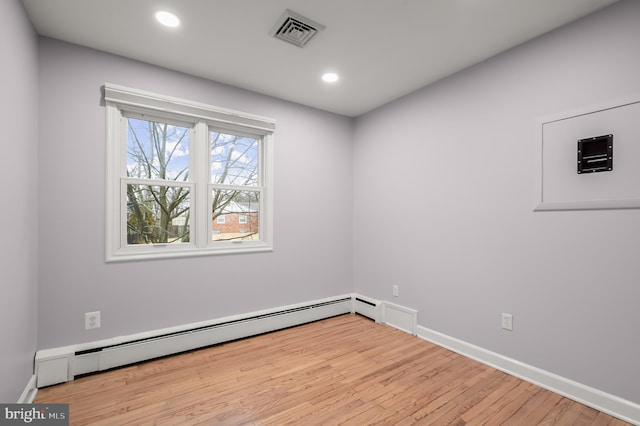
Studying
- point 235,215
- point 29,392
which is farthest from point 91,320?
point 235,215

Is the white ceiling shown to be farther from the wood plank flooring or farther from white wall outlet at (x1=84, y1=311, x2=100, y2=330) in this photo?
the wood plank flooring

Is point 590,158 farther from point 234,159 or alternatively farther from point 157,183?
point 157,183

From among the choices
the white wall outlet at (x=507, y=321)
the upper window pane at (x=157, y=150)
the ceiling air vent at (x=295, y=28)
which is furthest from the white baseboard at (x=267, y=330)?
the ceiling air vent at (x=295, y=28)

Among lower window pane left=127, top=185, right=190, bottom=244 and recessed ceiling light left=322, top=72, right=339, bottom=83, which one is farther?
recessed ceiling light left=322, top=72, right=339, bottom=83

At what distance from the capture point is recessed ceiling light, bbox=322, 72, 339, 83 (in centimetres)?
284

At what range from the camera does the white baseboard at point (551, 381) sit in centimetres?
181

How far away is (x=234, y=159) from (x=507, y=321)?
3.00 meters

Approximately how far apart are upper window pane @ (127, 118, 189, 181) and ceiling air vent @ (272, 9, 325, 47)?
1357 millimetres

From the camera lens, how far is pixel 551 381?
6.93 ft

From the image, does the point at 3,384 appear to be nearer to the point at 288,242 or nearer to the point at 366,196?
the point at 288,242

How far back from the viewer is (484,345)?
253 centimetres

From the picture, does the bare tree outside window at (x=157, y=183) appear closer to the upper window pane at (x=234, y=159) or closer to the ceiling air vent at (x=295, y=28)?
the upper window pane at (x=234, y=159)

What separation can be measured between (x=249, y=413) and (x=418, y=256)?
2.14 m

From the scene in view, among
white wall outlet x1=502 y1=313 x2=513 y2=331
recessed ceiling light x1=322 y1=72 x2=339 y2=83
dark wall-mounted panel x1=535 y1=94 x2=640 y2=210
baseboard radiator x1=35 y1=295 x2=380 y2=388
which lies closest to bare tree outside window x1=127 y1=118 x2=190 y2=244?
baseboard radiator x1=35 y1=295 x2=380 y2=388
